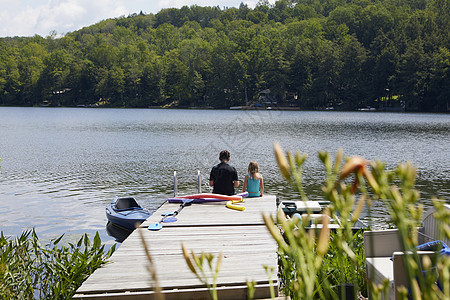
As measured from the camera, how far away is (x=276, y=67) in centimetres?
9038

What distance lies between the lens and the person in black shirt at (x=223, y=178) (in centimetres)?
944

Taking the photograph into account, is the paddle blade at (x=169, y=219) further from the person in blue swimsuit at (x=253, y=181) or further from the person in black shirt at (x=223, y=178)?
the person in blue swimsuit at (x=253, y=181)

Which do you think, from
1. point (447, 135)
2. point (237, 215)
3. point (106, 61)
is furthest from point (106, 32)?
point (237, 215)

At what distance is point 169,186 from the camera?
1702cm

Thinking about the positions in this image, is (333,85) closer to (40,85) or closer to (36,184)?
(40,85)

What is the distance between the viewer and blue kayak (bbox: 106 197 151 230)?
10.4 metres

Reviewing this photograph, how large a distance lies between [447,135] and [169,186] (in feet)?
88.0

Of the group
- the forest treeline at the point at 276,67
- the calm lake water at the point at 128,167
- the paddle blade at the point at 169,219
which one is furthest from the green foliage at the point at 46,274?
the forest treeline at the point at 276,67

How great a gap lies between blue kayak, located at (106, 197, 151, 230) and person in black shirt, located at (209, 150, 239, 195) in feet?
6.34

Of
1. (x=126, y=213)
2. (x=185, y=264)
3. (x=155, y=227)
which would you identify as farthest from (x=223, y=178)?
(x=185, y=264)

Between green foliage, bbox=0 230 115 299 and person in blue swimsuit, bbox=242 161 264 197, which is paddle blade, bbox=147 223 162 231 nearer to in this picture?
green foliage, bbox=0 230 115 299

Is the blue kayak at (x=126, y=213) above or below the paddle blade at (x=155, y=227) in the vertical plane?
below

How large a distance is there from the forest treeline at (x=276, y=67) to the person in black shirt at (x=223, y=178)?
233ft

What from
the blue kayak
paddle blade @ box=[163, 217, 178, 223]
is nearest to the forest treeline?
the blue kayak
